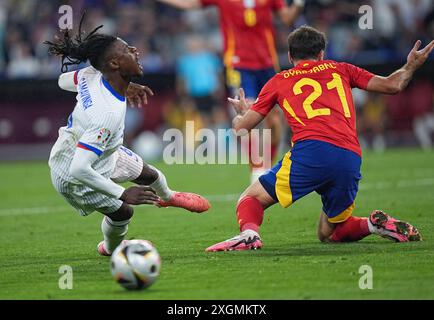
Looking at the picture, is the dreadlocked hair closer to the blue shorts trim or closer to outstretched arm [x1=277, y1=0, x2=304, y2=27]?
the blue shorts trim

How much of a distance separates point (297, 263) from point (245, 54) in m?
6.34

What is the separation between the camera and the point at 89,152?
749 centimetres

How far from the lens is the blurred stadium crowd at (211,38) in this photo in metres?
21.8

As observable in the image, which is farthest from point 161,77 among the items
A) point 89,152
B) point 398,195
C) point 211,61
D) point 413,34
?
point 89,152

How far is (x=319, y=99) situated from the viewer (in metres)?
8.20

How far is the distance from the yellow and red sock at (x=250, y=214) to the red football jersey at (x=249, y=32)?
5303 millimetres

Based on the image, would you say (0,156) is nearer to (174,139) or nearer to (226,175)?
(174,139)

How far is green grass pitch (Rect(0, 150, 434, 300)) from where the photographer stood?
21.5 feet

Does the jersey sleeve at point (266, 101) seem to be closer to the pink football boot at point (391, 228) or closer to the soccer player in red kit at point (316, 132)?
the soccer player in red kit at point (316, 132)

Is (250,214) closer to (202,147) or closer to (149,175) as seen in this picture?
(149,175)

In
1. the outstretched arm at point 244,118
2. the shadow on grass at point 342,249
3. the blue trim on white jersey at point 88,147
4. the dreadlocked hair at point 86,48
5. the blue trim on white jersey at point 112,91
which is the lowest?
the shadow on grass at point 342,249

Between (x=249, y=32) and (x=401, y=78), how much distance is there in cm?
577

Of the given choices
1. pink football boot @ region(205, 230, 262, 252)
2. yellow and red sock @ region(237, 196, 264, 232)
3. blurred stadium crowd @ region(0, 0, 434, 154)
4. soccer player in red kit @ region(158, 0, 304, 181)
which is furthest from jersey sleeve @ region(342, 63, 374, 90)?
blurred stadium crowd @ region(0, 0, 434, 154)

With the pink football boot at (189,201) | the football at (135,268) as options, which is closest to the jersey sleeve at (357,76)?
the pink football boot at (189,201)
